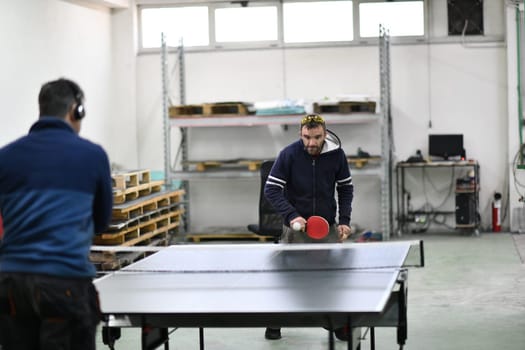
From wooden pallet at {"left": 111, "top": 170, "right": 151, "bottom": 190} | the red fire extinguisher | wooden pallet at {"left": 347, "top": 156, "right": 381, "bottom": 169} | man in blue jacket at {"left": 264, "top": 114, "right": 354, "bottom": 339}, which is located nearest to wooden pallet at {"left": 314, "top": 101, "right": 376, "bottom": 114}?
wooden pallet at {"left": 347, "top": 156, "right": 381, "bottom": 169}

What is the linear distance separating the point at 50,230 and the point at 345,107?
8169 millimetres

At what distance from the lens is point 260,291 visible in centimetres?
414

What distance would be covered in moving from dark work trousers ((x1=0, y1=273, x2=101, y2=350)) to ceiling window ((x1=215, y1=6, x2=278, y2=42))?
9266mm

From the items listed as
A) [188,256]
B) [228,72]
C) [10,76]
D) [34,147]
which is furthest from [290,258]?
[228,72]

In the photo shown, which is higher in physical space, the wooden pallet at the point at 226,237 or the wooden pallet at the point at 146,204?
the wooden pallet at the point at 146,204

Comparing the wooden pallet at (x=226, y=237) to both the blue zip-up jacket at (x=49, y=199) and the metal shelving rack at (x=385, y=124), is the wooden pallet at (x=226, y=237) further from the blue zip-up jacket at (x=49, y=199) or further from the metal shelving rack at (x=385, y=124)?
the blue zip-up jacket at (x=49, y=199)

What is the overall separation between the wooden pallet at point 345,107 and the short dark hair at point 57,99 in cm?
795

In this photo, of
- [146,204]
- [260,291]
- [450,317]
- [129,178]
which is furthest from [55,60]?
[260,291]

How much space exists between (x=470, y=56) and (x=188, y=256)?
743 cm

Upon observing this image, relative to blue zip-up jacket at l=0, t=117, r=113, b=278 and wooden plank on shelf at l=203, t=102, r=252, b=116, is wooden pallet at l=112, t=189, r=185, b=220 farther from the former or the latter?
blue zip-up jacket at l=0, t=117, r=113, b=278

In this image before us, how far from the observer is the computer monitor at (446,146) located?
11.7m

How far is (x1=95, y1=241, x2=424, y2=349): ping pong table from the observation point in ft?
12.4

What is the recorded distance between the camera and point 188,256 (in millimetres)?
5484

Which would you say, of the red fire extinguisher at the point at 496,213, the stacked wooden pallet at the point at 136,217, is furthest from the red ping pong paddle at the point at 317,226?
the red fire extinguisher at the point at 496,213
